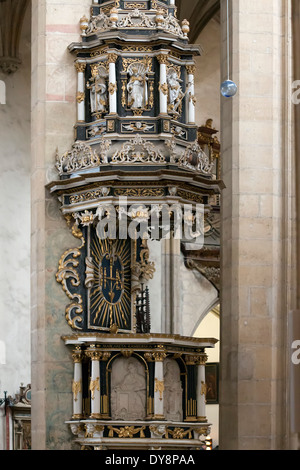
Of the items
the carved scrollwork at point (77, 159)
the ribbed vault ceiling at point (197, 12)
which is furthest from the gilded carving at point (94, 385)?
the ribbed vault ceiling at point (197, 12)

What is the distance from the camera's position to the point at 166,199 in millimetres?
15602

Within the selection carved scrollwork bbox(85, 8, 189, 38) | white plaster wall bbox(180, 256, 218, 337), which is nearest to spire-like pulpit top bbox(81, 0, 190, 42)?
carved scrollwork bbox(85, 8, 189, 38)

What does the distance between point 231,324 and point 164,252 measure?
213 inches

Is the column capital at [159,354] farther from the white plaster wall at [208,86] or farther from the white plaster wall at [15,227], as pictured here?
the white plaster wall at [208,86]

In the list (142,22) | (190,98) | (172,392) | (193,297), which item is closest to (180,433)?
(172,392)

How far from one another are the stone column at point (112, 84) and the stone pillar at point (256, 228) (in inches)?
56.9

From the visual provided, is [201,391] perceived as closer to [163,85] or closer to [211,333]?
[163,85]

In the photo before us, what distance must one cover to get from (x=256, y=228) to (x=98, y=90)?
2.61m

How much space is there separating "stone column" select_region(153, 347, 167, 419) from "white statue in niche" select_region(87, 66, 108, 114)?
3101 mm

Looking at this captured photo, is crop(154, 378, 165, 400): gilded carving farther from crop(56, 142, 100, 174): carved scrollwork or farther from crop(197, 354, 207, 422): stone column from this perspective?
crop(56, 142, 100, 174): carved scrollwork

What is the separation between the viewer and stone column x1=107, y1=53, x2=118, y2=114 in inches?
624

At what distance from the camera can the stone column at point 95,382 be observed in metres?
15.2

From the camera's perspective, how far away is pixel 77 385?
1558 centimetres

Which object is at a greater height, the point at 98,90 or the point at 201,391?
the point at 98,90
